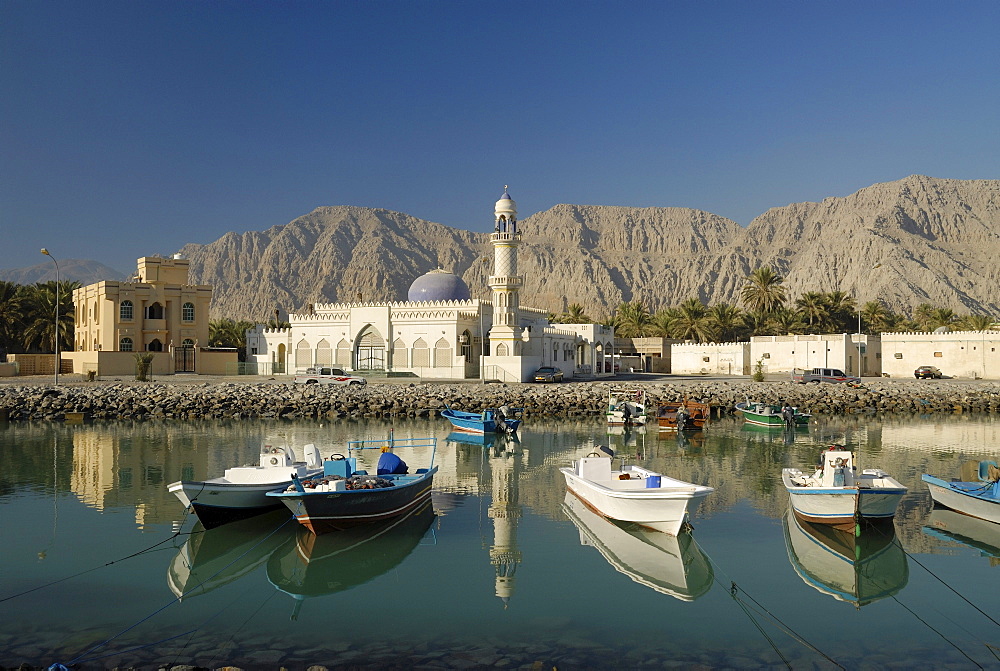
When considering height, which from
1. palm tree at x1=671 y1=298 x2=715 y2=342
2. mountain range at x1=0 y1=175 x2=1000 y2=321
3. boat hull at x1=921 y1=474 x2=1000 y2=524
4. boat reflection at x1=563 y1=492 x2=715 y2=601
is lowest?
boat reflection at x1=563 y1=492 x2=715 y2=601

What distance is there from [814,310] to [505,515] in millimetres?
58938

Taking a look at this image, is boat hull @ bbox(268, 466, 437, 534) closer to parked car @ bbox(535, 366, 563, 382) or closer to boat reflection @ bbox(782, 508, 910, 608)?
boat reflection @ bbox(782, 508, 910, 608)

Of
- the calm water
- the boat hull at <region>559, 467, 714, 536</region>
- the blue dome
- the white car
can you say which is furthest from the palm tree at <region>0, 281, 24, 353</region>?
the boat hull at <region>559, 467, 714, 536</region>

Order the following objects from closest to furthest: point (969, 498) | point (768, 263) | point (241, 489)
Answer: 1. point (241, 489)
2. point (969, 498)
3. point (768, 263)

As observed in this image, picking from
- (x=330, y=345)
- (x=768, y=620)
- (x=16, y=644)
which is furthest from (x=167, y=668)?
(x=330, y=345)

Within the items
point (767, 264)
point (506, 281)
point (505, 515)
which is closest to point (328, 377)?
point (506, 281)

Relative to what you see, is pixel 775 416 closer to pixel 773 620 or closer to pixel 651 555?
pixel 651 555

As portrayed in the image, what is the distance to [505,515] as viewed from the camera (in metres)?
17.8

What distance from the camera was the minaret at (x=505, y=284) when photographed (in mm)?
51344

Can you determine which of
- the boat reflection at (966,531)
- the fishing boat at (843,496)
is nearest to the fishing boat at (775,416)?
the boat reflection at (966,531)

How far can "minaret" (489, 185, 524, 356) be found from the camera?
51344 mm

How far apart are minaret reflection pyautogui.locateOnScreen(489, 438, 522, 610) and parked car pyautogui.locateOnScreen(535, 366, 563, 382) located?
2196 cm

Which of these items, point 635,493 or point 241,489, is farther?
point 241,489

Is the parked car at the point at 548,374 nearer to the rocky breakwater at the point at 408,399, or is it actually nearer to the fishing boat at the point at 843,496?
the rocky breakwater at the point at 408,399
